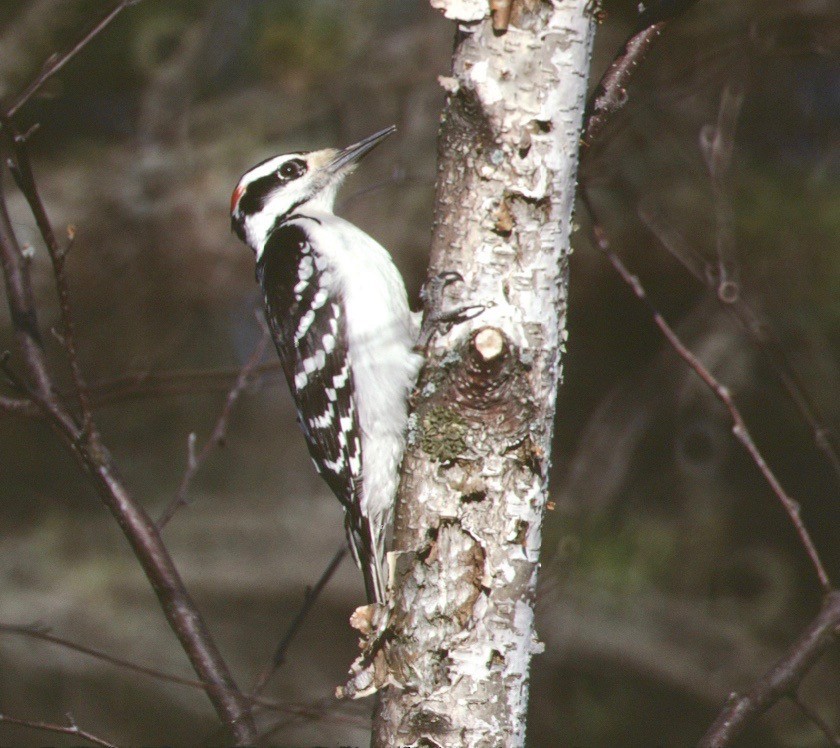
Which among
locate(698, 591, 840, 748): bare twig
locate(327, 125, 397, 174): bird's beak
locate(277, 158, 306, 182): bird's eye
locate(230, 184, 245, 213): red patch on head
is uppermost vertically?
locate(230, 184, 245, 213): red patch on head

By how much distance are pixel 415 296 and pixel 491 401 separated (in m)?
3.28

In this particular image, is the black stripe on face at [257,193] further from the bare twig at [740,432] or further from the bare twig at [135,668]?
the bare twig at [135,668]

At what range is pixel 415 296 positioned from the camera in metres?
5.12

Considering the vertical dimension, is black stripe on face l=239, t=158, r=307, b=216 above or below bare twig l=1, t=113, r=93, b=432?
above

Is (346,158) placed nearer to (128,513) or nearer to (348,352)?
(348,352)

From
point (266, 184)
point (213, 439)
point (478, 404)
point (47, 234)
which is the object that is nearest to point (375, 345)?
point (213, 439)

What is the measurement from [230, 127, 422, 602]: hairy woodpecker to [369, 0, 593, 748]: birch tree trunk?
1.41ft

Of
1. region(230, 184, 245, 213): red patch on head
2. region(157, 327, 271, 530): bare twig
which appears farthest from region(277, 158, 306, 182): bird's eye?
region(157, 327, 271, 530): bare twig

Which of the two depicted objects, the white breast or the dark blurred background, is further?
the dark blurred background

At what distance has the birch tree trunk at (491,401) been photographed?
1824 millimetres

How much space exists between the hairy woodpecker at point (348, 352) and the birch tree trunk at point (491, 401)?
0.43 m

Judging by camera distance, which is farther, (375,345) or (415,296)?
(415,296)

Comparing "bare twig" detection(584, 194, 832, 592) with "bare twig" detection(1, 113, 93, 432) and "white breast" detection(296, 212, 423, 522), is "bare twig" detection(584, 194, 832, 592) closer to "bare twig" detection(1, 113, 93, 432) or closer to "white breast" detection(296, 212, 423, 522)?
"white breast" detection(296, 212, 423, 522)

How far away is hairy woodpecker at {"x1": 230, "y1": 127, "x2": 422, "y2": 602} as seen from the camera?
247 centimetres
